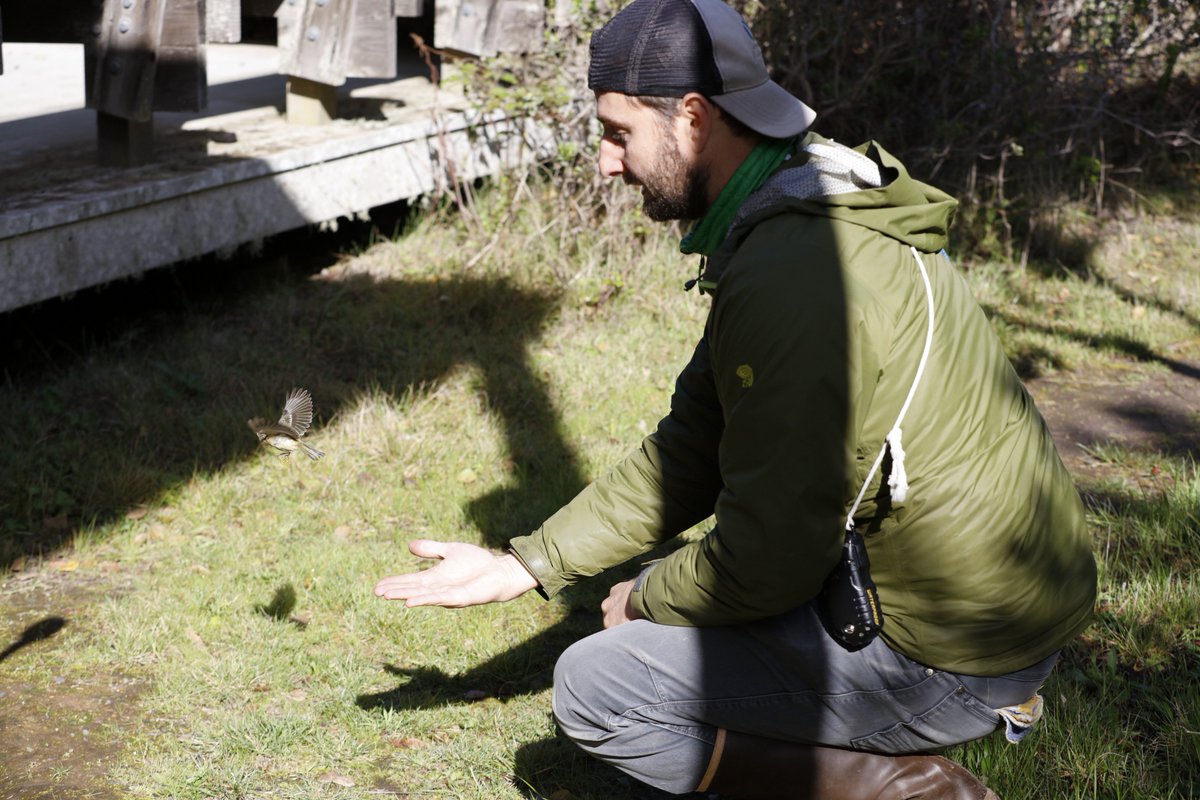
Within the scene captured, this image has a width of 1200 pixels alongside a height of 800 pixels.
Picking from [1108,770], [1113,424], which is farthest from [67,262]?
[1113,424]

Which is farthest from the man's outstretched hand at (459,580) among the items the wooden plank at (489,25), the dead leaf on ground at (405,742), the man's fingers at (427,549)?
the wooden plank at (489,25)

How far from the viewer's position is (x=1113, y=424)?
19.0ft

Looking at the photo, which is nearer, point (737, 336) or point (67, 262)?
point (737, 336)

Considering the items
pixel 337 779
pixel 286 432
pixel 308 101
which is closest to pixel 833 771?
pixel 337 779

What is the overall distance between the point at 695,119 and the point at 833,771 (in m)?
1.47

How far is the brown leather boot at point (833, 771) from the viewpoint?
8.88ft

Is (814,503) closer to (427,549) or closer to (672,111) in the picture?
(672,111)

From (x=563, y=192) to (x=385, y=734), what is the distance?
393 cm

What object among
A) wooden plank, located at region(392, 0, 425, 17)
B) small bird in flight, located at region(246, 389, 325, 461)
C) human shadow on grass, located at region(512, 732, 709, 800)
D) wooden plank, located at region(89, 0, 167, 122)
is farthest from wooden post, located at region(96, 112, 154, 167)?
human shadow on grass, located at region(512, 732, 709, 800)

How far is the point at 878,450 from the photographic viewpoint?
239cm

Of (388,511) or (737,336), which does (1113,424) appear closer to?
(388,511)

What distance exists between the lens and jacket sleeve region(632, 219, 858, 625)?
7.28ft

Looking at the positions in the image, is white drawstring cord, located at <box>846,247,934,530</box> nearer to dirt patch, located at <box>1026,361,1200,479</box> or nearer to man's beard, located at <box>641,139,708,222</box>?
man's beard, located at <box>641,139,708,222</box>

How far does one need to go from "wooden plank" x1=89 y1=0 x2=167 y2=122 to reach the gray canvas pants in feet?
12.1
